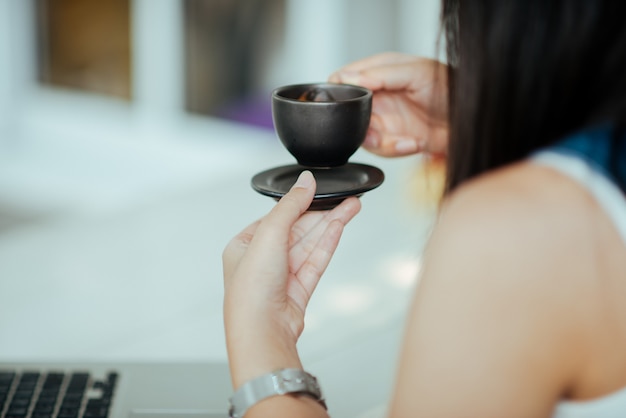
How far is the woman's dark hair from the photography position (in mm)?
670

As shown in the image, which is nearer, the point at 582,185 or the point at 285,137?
the point at 582,185

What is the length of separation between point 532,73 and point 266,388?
1.22 ft

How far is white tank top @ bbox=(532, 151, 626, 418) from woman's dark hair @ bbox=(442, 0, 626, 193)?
4cm

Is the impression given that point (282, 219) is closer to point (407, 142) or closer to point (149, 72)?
point (407, 142)

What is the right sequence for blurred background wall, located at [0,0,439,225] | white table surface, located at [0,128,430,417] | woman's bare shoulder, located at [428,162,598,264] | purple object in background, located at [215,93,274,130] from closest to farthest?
woman's bare shoulder, located at [428,162,598,264] < white table surface, located at [0,128,430,417] < blurred background wall, located at [0,0,439,225] < purple object in background, located at [215,93,274,130]

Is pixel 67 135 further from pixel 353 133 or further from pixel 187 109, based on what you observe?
pixel 353 133

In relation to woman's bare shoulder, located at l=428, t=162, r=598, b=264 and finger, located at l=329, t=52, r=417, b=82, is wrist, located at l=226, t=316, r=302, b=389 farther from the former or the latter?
finger, located at l=329, t=52, r=417, b=82

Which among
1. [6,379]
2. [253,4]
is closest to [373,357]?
[6,379]

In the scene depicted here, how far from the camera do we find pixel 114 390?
0.96 metres

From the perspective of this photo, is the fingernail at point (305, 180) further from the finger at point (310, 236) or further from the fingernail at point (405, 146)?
the fingernail at point (405, 146)

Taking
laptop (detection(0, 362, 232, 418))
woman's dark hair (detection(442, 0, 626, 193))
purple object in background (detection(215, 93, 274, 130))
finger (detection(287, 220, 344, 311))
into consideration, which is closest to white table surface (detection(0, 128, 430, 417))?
laptop (detection(0, 362, 232, 418))

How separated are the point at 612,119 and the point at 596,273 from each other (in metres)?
0.12

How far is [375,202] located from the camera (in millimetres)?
1675

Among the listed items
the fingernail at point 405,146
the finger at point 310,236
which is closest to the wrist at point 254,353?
the finger at point 310,236
